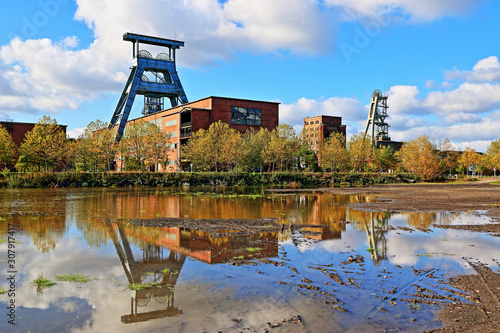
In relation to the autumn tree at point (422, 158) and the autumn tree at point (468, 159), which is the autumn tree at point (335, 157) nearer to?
the autumn tree at point (422, 158)

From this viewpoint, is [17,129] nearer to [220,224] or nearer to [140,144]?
[140,144]

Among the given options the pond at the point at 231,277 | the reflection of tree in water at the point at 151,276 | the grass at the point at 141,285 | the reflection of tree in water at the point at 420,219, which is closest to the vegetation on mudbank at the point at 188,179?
the pond at the point at 231,277

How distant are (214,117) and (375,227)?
66547mm

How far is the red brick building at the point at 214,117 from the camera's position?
262 feet

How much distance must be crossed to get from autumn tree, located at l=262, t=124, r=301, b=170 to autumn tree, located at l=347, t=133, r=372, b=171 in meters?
12.8

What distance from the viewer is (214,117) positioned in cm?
8044

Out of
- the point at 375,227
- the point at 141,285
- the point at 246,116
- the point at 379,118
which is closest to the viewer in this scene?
the point at 141,285

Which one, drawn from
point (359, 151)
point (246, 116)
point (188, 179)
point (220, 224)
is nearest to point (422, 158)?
point (359, 151)

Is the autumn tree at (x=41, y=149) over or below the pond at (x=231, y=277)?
over

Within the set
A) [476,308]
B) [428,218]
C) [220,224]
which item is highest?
[220,224]

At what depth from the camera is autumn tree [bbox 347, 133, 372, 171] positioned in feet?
266

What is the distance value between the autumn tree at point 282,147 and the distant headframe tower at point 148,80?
104 feet

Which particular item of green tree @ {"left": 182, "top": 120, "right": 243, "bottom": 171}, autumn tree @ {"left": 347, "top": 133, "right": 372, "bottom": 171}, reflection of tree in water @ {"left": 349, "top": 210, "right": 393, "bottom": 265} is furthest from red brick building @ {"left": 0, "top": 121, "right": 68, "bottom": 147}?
reflection of tree in water @ {"left": 349, "top": 210, "right": 393, "bottom": 265}

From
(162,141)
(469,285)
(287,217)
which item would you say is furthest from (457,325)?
(162,141)
